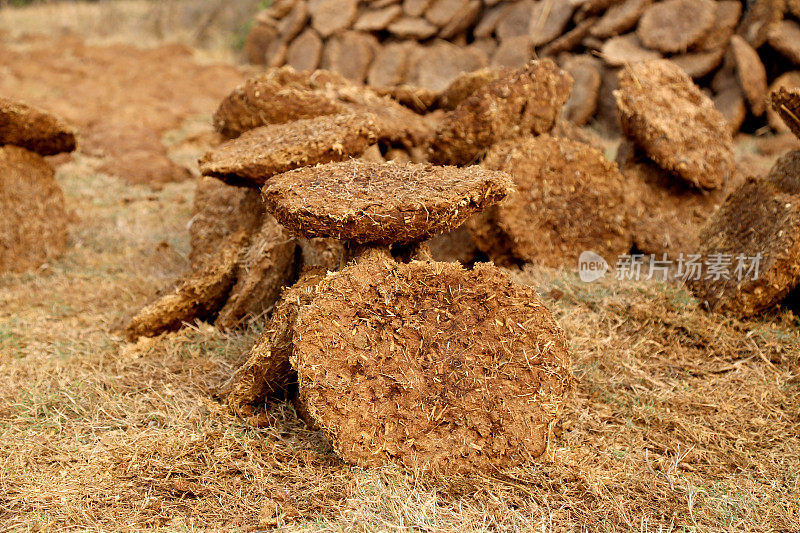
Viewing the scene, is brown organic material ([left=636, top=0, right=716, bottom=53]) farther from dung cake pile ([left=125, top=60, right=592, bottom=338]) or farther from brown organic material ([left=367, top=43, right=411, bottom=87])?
dung cake pile ([left=125, top=60, right=592, bottom=338])

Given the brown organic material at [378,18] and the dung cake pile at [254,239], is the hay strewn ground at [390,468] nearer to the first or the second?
the dung cake pile at [254,239]

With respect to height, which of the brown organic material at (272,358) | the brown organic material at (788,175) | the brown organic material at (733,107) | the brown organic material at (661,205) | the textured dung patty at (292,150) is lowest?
the brown organic material at (733,107)

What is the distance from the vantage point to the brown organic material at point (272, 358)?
286 cm

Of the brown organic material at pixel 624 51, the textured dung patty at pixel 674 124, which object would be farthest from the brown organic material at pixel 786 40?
the textured dung patty at pixel 674 124

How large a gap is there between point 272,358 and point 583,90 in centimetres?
592

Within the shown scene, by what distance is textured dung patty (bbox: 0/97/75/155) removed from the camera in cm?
448

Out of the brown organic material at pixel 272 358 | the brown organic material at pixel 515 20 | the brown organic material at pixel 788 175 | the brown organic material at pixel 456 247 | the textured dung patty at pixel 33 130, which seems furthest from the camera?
the brown organic material at pixel 515 20

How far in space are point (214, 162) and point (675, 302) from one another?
259cm

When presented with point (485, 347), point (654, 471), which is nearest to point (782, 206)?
point (654, 471)

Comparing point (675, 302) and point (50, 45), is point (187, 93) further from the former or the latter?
point (675, 302)

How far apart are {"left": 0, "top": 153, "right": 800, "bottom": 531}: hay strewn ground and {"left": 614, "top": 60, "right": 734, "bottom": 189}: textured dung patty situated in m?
1.32

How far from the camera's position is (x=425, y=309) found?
2.70 metres

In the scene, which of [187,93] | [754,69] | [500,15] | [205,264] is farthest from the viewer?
[187,93]

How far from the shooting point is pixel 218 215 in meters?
4.41
